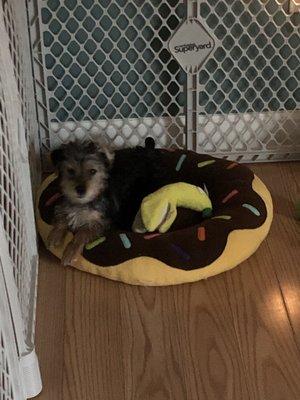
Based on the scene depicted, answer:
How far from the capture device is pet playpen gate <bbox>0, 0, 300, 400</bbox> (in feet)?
8.28

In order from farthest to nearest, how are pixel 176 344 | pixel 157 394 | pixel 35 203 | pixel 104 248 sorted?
pixel 35 203
pixel 104 248
pixel 176 344
pixel 157 394

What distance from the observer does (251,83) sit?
268 cm

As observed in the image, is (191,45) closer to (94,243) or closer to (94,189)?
(94,189)

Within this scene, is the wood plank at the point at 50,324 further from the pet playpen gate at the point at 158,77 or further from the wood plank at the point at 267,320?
the wood plank at the point at 267,320

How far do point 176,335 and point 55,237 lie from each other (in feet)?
1.71

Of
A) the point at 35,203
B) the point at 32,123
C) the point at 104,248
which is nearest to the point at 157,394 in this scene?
the point at 104,248

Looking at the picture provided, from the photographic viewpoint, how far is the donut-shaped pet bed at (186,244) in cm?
212

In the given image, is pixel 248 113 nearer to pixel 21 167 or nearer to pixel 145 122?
pixel 145 122

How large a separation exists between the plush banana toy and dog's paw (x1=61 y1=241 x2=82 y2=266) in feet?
0.66

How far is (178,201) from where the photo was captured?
2.29 meters

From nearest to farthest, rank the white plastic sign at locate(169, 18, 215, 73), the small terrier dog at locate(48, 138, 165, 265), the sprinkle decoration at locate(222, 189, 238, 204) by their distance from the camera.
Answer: the small terrier dog at locate(48, 138, 165, 265), the sprinkle decoration at locate(222, 189, 238, 204), the white plastic sign at locate(169, 18, 215, 73)

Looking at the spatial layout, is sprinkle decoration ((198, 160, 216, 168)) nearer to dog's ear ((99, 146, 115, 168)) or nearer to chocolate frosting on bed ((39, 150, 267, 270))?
chocolate frosting on bed ((39, 150, 267, 270))

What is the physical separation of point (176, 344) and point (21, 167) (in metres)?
0.64

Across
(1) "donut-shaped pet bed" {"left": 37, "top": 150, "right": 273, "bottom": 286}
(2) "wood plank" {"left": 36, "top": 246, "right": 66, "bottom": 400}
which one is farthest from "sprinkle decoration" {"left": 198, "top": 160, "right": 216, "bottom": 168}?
(2) "wood plank" {"left": 36, "top": 246, "right": 66, "bottom": 400}
